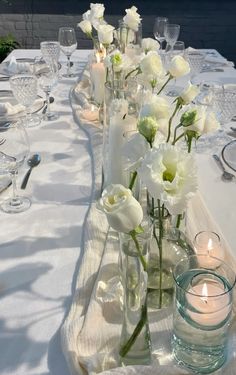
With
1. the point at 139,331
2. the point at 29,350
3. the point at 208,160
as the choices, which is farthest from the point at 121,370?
the point at 208,160

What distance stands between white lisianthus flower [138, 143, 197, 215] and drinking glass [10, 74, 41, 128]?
97 centimetres

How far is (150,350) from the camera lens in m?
0.66

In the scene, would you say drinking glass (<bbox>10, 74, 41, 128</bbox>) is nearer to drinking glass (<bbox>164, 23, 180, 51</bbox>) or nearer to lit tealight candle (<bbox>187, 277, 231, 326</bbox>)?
drinking glass (<bbox>164, 23, 180, 51</bbox>)

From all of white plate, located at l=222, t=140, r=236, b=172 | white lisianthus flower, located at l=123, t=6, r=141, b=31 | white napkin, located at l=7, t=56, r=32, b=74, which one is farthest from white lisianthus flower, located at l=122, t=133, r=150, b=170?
white napkin, located at l=7, t=56, r=32, b=74

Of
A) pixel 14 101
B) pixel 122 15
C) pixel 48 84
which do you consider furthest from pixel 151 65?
pixel 122 15

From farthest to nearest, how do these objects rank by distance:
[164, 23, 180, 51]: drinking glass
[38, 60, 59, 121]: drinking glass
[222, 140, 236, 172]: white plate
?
[164, 23, 180, 51]: drinking glass, [38, 60, 59, 121]: drinking glass, [222, 140, 236, 172]: white plate

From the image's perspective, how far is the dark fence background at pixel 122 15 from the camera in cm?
402

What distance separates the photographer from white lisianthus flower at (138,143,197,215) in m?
0.58

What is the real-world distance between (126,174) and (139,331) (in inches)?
16.2

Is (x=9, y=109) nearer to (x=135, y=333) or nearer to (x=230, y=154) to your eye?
(x=230, y=154)

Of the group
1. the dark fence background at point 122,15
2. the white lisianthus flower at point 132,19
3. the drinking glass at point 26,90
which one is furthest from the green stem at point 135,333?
the dark fence background at point 122,15

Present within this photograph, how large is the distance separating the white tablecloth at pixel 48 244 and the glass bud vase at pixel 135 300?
0.31 feet

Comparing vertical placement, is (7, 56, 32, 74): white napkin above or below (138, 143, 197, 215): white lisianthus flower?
below

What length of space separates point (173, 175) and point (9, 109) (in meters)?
1.04
